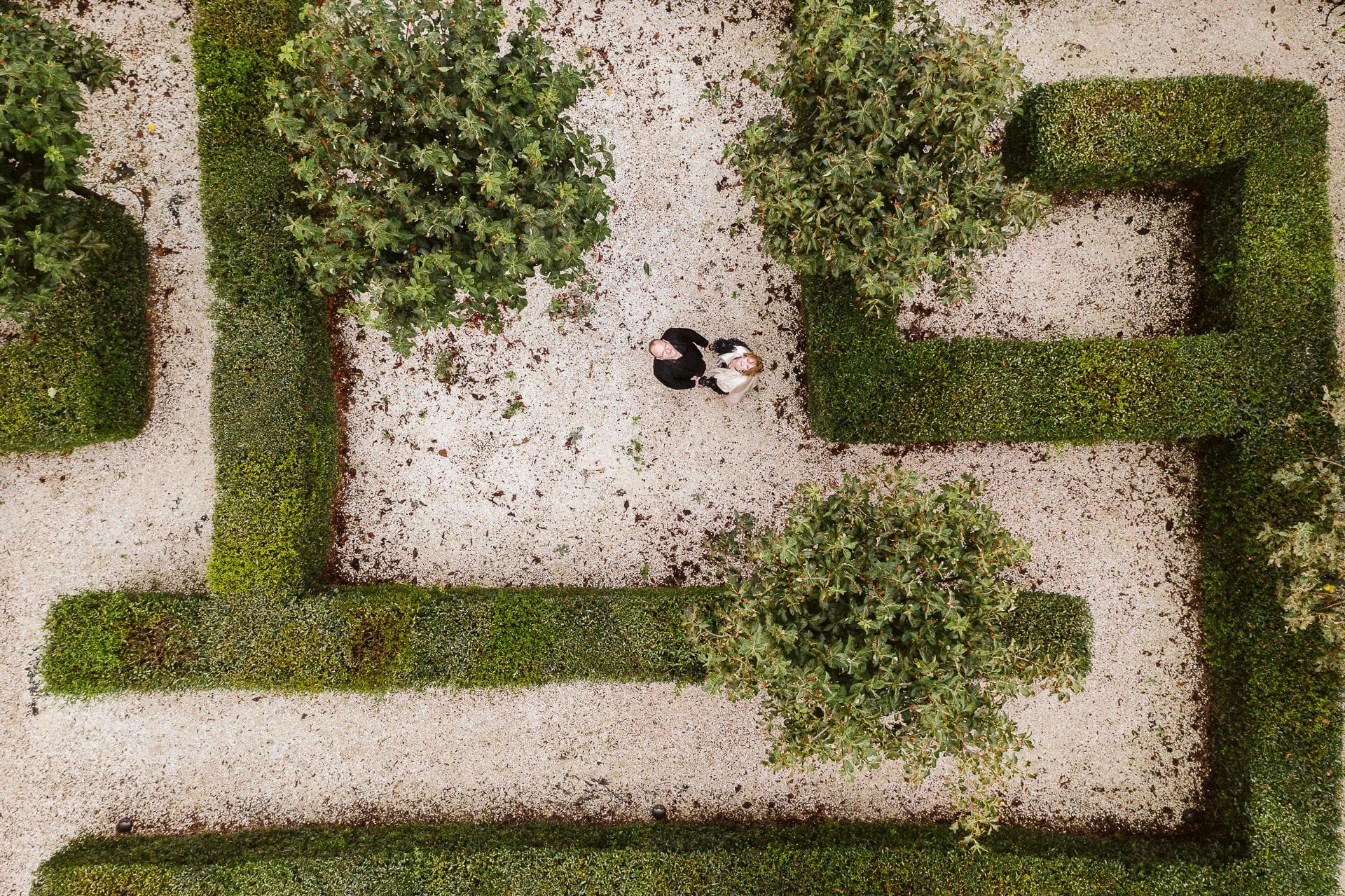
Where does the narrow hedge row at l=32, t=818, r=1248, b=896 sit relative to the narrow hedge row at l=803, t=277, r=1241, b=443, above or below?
below

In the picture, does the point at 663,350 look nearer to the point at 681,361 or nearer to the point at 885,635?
the point at 681,361

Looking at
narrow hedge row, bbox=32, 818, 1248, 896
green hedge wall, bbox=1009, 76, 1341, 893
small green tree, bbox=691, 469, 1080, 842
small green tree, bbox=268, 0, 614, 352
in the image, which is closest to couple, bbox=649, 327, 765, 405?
small green tree, bbox=268, 0, 614, 352

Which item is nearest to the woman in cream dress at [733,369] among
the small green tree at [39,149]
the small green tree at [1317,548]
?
the small green tree at [1317,548]

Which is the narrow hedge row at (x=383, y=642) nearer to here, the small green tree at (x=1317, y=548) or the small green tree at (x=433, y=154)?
the small green tree at (x=1317, y=548)

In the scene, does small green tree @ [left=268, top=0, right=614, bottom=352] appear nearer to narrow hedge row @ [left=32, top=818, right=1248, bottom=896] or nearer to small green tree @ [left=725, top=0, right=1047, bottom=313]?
small green tree @ [left=725, top=0, right=1047, bottom=313]

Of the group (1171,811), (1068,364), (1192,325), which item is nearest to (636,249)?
(1068,364)

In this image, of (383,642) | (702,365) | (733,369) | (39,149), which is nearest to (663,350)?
(702,365)
